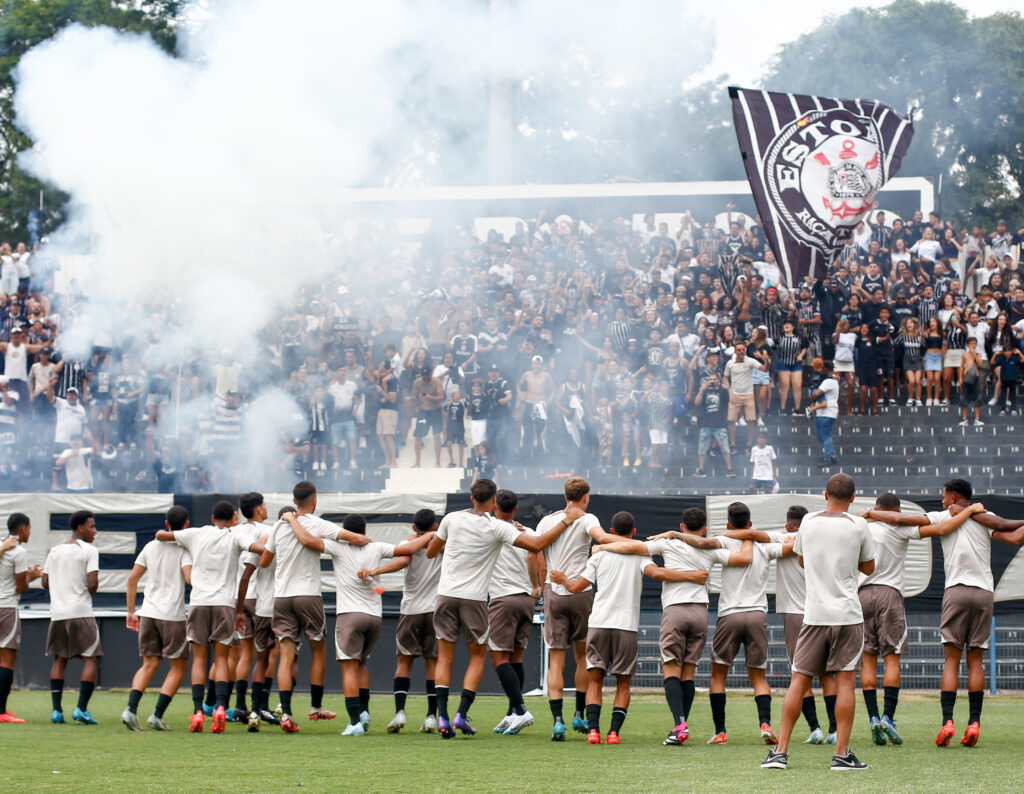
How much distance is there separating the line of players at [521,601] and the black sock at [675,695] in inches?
0.5

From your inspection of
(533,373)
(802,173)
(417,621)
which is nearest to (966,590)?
(417,621)

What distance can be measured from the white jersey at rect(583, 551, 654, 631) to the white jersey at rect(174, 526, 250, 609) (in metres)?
2.94

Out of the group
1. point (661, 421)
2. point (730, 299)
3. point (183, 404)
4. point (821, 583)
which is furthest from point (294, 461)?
point (821, 583)

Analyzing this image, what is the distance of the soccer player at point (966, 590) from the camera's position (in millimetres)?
9188

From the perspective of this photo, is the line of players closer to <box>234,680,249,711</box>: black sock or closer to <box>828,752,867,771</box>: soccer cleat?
<box>234,680,249,711</box>: black sock

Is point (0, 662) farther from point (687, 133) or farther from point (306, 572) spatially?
point (687, 133)

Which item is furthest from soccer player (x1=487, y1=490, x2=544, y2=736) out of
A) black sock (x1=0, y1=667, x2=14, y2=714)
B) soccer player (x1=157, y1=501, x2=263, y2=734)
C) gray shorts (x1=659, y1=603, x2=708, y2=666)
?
black sock (x1=0, y1=667, x2=14, y2=714)

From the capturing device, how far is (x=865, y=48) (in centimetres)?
4741

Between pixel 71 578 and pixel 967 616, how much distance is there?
729 centimetres

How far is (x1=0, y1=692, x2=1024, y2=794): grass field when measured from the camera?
23.6 feet

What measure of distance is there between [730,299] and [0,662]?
13500mm

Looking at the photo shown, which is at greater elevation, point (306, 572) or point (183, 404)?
point (183, 404)

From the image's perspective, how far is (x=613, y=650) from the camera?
935 cm

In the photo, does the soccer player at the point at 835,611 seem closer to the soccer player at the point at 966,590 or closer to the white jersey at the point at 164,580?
the soccer player at the point at 966,590
